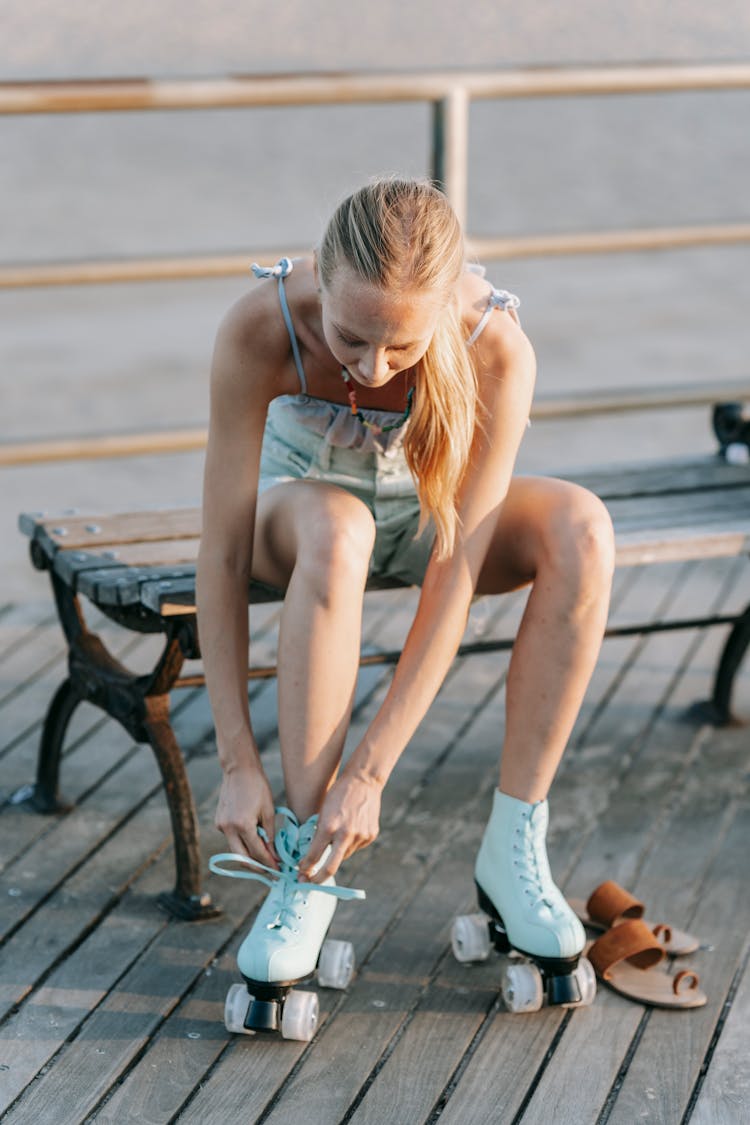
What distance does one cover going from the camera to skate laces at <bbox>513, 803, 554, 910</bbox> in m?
2.05

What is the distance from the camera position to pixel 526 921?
2031 mm

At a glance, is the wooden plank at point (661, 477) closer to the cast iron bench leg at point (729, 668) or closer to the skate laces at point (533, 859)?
the cast iron bench leg at point (729, 668)

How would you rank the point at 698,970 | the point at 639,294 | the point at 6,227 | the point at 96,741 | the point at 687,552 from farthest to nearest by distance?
the point at 6,227 → the point at 639,294 → the point at 96,741 → the point at 687,552 → the point at 698,970

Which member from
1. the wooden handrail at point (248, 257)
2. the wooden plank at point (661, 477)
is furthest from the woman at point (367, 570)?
the wooden handrail at point (248, 257)

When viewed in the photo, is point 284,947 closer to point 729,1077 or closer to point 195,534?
point 729,1077

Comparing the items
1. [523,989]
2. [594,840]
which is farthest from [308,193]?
[523,989]

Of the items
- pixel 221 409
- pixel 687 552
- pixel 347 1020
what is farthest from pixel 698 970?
pixel 221 409

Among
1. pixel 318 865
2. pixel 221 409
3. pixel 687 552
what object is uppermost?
pixel 221 409

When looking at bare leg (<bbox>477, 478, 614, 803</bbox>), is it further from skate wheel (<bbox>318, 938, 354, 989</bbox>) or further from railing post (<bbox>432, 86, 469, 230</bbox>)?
railing post (<bbox>432, 86, 469, 230</bbox>)

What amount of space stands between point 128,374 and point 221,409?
13.2 ft

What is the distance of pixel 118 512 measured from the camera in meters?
2.53

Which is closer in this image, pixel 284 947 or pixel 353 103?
pixel 284 947

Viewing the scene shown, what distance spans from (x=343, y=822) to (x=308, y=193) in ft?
29.4

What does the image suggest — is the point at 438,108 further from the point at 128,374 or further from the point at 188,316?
the point at 188,316
